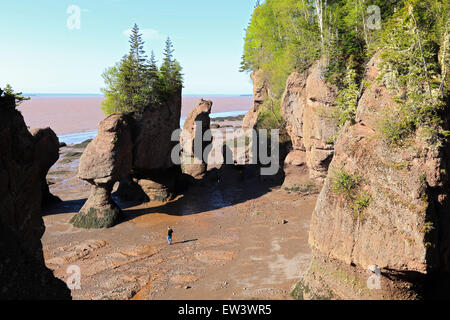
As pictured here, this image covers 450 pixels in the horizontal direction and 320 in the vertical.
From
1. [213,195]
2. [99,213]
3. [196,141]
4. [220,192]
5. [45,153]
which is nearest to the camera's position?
[99,213]

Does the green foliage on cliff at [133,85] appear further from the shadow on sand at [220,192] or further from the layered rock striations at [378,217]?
the layered rock striations at [378,217]

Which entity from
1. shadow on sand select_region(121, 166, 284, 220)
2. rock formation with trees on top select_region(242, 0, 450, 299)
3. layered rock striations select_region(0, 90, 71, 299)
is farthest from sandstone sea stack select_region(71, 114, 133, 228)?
rock formation with trees on top select_region(242, 0, 450, 299)

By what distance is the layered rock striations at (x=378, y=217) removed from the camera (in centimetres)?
940

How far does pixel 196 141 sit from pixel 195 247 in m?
15.8

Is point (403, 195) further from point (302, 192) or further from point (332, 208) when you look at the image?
point (302, 192)

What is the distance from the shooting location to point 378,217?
33.5 feet

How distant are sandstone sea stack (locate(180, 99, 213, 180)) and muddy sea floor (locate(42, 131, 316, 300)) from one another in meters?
3.77

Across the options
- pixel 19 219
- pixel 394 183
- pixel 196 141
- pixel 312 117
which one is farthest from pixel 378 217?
pixel 196 141

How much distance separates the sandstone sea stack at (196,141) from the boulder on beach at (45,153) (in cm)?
1259

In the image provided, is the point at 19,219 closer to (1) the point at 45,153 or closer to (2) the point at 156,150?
(2) the point at 156,150

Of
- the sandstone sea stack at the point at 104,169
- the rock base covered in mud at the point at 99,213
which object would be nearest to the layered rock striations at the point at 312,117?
the sandstone sea stack at the point at 104,169
